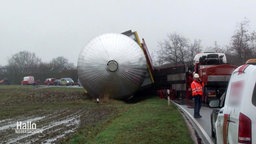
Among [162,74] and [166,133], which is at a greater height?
[162,74]

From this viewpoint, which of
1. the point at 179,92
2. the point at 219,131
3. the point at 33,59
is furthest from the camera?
the point at 33,59

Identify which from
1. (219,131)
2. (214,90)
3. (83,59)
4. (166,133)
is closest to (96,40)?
(83,59)

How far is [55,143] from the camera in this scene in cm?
1112

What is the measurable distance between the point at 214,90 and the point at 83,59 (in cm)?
949

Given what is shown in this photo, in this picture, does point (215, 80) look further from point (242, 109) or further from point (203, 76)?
point (242, 109)

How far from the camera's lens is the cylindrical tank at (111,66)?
27703 millimetres

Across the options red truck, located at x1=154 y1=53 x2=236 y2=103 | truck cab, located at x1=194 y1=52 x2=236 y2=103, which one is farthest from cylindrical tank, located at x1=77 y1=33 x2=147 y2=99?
truck cab, located at x1=194 y1=52 x2=236 y2=103

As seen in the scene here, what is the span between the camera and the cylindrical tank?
27703mm

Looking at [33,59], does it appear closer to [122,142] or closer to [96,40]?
[96,40]

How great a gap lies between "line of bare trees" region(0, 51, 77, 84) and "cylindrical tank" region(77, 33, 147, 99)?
80.9m

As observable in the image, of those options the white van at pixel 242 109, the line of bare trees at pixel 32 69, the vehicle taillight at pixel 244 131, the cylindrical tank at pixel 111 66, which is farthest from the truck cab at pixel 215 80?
the line of bare trees at pixel 32 69

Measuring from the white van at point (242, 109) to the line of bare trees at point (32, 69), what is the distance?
104 m

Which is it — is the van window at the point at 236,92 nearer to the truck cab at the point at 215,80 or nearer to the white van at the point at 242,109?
the white van at the point at 242,109

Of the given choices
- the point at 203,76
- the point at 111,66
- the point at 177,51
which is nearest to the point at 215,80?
the point at 203,76
